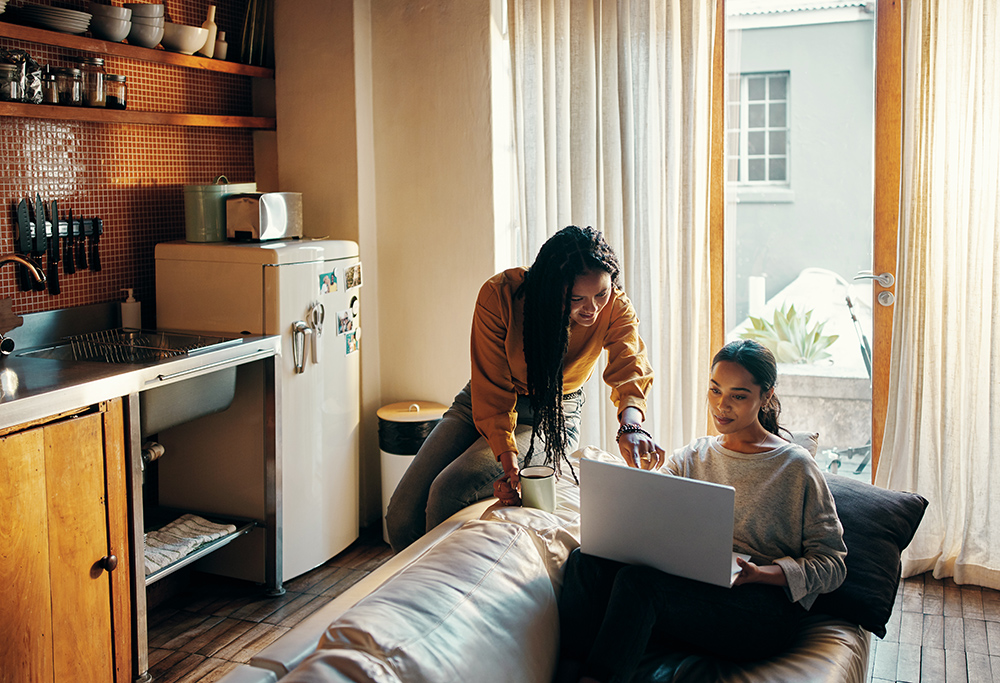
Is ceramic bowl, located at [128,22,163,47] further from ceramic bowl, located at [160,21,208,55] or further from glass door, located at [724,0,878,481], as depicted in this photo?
glass door, located at [724,0,878,481]

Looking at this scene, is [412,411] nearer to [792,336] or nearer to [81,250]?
[81,250]

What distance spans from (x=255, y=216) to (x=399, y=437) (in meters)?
1.00

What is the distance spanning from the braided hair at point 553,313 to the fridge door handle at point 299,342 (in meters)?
0.98

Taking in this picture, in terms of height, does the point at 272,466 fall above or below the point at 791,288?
below

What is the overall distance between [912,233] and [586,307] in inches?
54.8

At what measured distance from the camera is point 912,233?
9.67 ft

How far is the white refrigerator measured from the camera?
2965 millimetres

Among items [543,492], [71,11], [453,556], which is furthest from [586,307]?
[71,11]

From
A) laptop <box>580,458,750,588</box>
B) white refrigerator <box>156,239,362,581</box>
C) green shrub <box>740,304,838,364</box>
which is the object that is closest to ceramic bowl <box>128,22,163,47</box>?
white refrigerator <box>156,239,362,581</box>

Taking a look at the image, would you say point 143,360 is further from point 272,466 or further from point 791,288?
point 791,288

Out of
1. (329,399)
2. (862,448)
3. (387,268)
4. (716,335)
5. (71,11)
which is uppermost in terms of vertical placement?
(71,11)

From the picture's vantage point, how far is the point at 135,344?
285cm

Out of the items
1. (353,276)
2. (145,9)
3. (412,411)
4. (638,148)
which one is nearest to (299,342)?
(353,276)

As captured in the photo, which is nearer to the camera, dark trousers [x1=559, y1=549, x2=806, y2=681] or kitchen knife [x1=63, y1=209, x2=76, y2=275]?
dark trousers [x1=559, y1=549, x2=806, y2=681]
